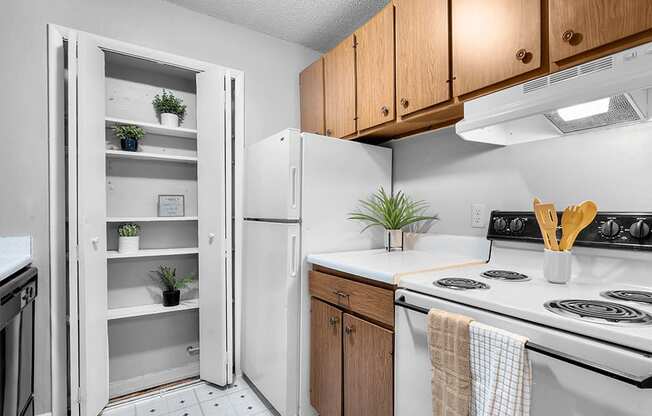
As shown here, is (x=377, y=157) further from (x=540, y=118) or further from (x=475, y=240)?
(x=540, y=118)

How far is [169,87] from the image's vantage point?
89.0 inches

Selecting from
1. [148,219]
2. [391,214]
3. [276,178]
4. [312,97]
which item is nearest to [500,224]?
[391,214]

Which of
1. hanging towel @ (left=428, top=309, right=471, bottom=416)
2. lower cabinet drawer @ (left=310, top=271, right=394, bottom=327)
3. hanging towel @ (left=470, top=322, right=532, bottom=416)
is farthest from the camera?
lower cabinet drawer @ (left=310, top=271, right=394, bottom=327)

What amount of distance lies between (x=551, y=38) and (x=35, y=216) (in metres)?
2.53

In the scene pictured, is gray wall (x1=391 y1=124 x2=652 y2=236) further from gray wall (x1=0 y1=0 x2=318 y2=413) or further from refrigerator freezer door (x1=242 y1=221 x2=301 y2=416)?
gray wall (x1=0 y1=0 x2=318 y2=413)

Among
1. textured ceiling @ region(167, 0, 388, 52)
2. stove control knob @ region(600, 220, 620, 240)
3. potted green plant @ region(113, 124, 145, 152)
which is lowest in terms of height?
stove control knob @ region(600, 220, 620, 240)

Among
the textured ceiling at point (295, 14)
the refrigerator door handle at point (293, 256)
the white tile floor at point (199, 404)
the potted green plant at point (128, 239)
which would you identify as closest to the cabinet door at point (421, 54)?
the textured ceiling at point (295, 14)

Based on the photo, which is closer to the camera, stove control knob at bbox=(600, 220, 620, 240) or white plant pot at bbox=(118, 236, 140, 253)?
stove control knob at bbox=(600, 220, 620, 240)

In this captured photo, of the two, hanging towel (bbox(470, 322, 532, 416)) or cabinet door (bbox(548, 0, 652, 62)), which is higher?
cabinet door (bbox(548, 0, 652, 62))

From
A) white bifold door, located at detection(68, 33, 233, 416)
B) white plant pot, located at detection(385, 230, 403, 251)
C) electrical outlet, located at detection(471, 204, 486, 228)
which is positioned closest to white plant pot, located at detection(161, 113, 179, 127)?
white bifold door, located at detection(68, 33, 233, 416)

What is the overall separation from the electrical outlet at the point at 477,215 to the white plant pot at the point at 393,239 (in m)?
0.42

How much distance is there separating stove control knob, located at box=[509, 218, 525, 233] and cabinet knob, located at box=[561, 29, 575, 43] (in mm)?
748

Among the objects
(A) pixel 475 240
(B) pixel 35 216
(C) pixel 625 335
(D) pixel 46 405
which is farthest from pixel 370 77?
(D) pixel 46 405

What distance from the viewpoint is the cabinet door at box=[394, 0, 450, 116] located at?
4.75 feet
